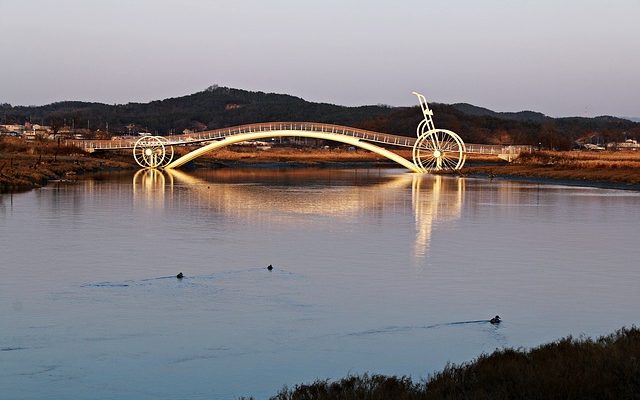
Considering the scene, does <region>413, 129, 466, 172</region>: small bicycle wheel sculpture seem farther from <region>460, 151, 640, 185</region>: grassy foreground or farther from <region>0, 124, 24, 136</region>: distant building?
<region>0, 124, 24, 136</region>: distant building

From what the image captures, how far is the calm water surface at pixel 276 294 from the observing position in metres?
10.6

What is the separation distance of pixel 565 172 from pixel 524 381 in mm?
55926

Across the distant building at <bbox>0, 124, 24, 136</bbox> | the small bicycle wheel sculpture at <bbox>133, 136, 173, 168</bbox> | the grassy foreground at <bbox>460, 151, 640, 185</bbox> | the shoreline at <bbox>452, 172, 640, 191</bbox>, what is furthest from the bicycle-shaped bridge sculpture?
the distant building at <bbox>0, 124, 24, 136</bbox>

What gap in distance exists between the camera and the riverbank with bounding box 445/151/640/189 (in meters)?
54.8

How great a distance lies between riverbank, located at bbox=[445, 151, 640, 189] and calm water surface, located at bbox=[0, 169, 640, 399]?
25.7 meters

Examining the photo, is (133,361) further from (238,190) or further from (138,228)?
(238,190)

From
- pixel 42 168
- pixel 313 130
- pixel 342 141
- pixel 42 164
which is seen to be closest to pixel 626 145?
pixel 313 130

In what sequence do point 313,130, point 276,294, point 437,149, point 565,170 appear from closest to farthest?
1. point 276,294
2. point 565,170
3. point 313,130
4. point 437,149

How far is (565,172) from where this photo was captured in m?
62.2

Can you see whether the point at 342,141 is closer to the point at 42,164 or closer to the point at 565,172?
the point at 565,172

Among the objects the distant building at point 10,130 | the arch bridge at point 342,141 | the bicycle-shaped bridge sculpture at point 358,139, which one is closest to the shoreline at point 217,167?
the arch bridge at point 342,141

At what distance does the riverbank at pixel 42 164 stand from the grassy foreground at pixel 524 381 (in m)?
33.9

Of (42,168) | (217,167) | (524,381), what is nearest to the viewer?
(524,381)

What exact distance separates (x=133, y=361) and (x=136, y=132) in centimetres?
16854
